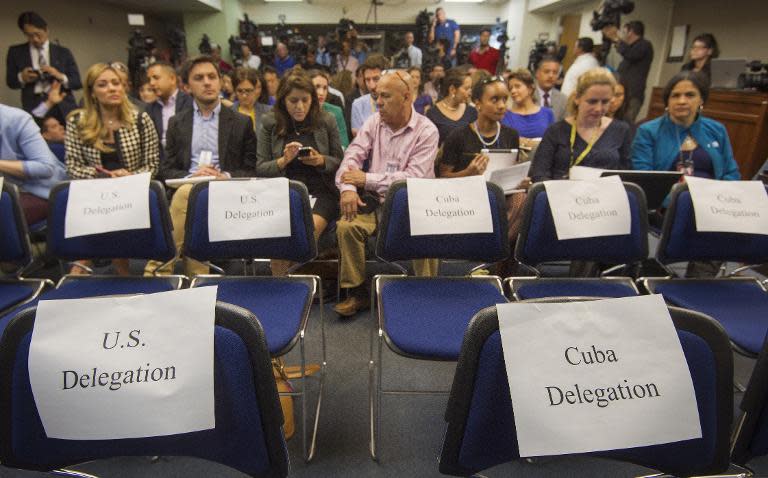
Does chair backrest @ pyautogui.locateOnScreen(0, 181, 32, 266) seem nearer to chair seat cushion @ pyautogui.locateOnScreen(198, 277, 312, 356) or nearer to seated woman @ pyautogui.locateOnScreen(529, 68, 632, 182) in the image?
chair seat cushion @ pyautogui.locateOnScreen(198, 277, 312, 356)

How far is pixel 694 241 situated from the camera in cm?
171

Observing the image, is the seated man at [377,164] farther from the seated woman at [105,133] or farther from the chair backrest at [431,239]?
the seated woman at [105,133]

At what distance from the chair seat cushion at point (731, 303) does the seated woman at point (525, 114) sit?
1795 mm

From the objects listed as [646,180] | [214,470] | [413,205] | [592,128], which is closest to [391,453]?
[214,470]

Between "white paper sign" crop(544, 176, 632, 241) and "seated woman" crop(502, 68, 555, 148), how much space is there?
1699 millimetres

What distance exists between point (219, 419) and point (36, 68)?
457 centimetres

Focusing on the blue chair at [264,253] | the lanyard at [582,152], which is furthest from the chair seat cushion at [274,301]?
the lanyard at [582,152]

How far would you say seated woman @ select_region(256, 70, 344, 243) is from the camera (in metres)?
2.49

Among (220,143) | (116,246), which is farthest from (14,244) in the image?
(220,143)

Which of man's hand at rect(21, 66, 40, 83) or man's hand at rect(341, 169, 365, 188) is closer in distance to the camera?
man's hand at rect(341, 169, 365, 188)

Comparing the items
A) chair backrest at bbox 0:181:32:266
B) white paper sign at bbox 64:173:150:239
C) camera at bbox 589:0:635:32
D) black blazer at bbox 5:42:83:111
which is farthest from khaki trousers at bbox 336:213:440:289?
camera at bbox 589:0:635:32

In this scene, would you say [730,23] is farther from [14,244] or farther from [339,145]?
[14,244]

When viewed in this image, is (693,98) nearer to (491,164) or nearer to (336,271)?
(491,164)

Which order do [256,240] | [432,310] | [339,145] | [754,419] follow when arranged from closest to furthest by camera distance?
[754,419]
[432,310]
[256,240]
[339,145]
